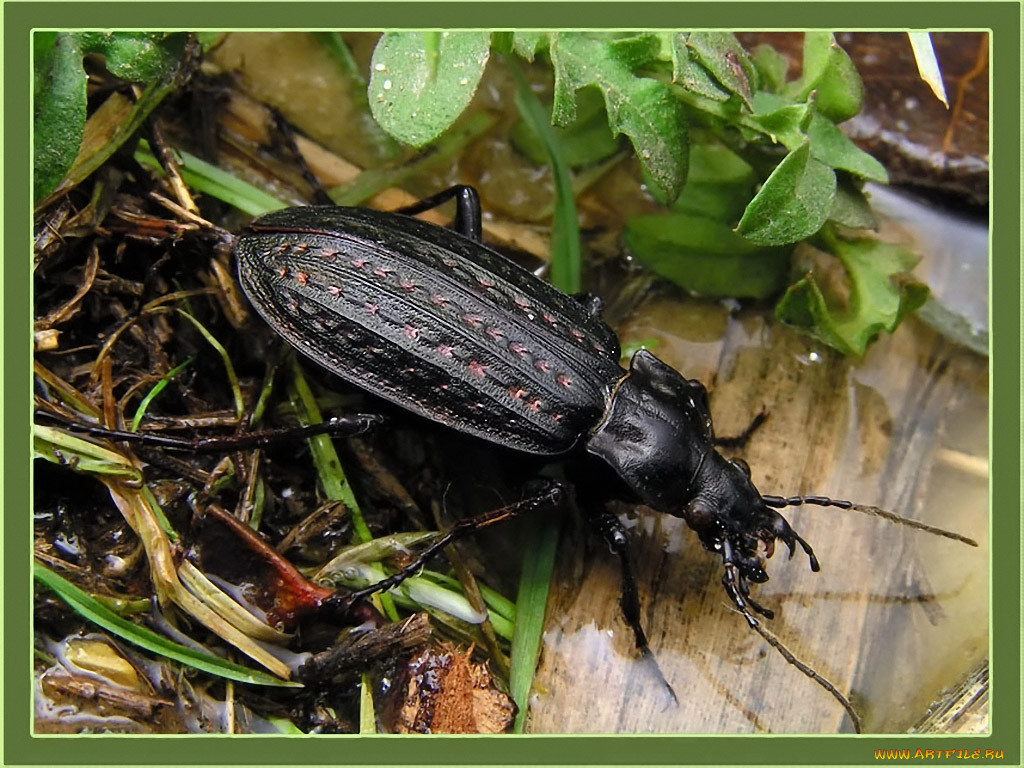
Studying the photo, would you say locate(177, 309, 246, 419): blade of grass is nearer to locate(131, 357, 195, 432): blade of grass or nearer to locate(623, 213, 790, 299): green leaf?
locate(131, 357, 195, 432): blade of grass

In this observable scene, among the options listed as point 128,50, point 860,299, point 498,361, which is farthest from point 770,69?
point 128,50

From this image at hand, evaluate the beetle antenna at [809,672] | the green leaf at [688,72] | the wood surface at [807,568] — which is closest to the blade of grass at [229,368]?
the wood surface at [807,568]

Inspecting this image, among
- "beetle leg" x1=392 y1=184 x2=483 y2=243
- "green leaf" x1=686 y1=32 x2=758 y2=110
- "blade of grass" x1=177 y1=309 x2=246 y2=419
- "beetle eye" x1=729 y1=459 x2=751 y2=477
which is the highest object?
"green leaf" x1=686 y1=32 x2=758 y2=110

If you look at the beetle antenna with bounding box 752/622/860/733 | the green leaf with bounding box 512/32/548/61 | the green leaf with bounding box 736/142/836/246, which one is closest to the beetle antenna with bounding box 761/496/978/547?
the beetle antenna with bounding box 752/622/860/733

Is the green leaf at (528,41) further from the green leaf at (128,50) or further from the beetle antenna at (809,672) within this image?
the beetle antenna at (809,672)

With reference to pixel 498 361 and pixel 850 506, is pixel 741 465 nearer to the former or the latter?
pixel 850 506

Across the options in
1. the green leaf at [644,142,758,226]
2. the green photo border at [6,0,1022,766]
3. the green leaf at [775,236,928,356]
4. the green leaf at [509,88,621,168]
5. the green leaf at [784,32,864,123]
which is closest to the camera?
the green photo border at [6,0,1022,766]
